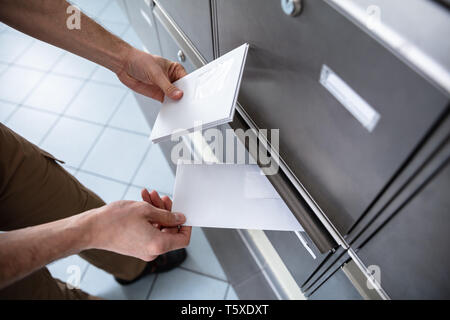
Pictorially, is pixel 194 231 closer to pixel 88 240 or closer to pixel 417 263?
pixel 88 240

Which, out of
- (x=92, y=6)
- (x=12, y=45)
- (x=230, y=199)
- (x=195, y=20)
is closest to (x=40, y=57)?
(x=12, y=45)

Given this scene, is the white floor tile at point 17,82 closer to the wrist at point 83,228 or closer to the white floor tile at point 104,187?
the white floor tile at point 104,187

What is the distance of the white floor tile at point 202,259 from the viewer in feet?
5.77

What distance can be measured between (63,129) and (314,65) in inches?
96.3

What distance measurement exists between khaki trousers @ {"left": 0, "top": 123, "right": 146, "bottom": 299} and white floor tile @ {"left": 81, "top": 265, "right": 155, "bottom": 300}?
41 cm

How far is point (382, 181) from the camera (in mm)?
477

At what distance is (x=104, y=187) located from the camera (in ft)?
6.91

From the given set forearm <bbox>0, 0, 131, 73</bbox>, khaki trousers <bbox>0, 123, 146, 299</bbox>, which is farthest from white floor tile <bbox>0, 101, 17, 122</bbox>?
forearm <bbox>0, 0, 131, 73</bbox>

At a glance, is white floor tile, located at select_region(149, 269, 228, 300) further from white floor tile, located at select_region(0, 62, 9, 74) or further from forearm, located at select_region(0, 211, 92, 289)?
white floor tile, located at select_region(0, 62, 9, 74)

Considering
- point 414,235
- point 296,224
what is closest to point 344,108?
point 414,235

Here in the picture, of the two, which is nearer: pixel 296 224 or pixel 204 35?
pixel 296 224

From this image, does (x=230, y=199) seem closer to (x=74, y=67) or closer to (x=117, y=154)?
(x=117, y=154)

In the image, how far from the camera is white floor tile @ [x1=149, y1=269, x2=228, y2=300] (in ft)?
5.51

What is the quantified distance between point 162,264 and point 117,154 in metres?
0.98
